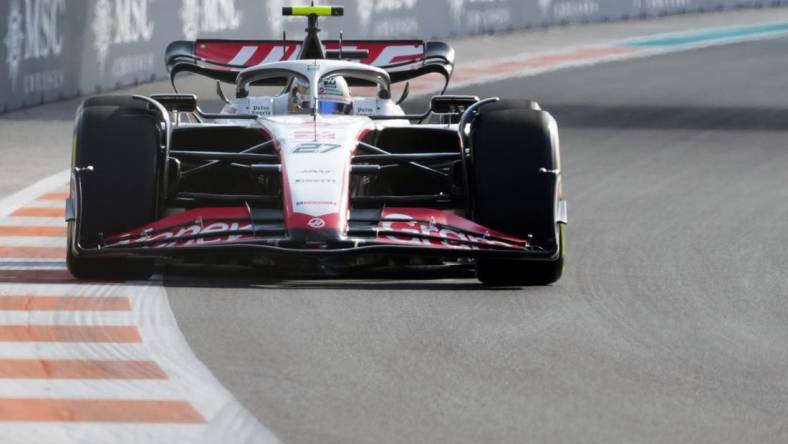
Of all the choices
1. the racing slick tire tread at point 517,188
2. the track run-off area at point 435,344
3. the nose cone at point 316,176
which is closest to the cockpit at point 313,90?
the nose cone at point 316,176

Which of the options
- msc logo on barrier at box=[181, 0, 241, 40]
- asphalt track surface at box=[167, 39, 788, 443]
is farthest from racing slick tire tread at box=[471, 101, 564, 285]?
msc logo on barrier at box=[181, 0, 241, 40]

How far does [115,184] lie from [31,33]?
9.42m

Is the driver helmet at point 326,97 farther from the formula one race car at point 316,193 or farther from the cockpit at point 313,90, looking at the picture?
the formula one race car at point 316,193

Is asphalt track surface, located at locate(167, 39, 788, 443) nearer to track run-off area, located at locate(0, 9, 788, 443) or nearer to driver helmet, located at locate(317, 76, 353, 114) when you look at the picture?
track run-off area, located at locate(0, 9, 788, 443)

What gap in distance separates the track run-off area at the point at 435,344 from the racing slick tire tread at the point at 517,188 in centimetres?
13

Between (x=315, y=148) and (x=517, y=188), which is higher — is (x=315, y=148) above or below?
above

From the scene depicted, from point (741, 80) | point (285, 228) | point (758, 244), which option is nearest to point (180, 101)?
point (285, 228)

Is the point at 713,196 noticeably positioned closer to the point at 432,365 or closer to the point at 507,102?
the point at 507,102

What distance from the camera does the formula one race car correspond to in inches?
359

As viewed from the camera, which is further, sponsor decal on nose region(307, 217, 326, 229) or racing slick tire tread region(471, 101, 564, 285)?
racing slick tire tread region(471, 101, 564, 285)

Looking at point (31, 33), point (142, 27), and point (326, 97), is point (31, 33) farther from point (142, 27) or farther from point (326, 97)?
point (326, 97)

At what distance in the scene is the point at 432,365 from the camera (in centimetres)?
736

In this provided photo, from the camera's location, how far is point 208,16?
2328 cm

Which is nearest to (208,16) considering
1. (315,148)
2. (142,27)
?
(142,27)
